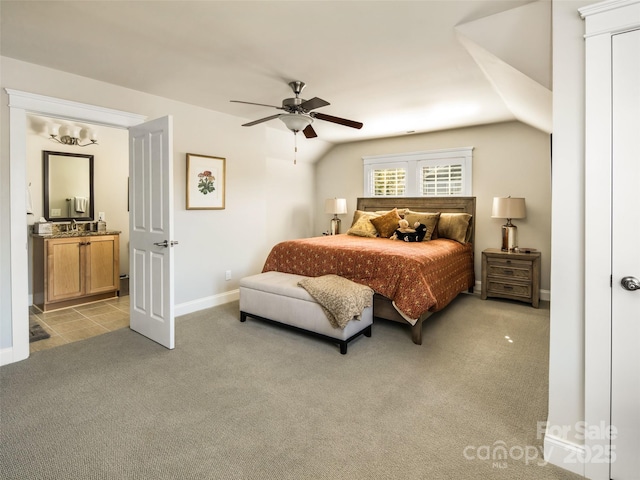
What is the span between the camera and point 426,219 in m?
4.93

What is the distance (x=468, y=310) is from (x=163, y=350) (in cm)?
340

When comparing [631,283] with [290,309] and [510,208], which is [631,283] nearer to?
[290,309]

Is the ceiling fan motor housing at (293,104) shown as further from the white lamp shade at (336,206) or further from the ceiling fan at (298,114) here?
the white lamp shade at (336,206)

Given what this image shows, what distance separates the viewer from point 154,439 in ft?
6.16

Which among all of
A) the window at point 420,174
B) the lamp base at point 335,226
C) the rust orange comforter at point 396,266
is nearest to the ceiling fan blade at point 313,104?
the rust orange comforter at point 396,266

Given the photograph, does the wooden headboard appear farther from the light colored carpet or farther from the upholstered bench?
the upholstered bench

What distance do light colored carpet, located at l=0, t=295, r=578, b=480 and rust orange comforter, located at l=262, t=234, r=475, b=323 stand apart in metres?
0.45

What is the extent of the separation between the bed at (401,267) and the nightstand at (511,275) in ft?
0.95

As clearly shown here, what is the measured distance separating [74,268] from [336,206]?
395 centimetres

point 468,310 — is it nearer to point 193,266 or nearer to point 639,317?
point 639,317

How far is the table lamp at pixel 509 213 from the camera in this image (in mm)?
4457

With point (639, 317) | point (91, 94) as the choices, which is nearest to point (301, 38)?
point (91, 94)

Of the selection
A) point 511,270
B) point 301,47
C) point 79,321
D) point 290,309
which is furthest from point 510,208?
point 79,321

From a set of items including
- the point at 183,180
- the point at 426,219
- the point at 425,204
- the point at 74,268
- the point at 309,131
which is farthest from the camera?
the point at 425,204
